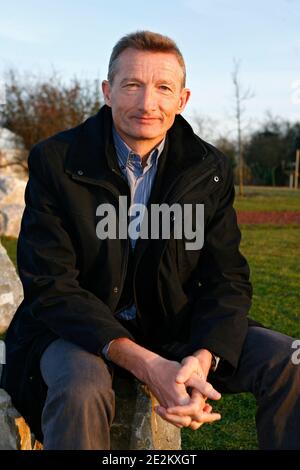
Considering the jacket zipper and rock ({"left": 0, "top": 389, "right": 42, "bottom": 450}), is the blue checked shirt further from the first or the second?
rock ({"left": 0, "top": 389, "right": 42, "bottom": 450})

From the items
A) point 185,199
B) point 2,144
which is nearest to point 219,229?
point 185,199

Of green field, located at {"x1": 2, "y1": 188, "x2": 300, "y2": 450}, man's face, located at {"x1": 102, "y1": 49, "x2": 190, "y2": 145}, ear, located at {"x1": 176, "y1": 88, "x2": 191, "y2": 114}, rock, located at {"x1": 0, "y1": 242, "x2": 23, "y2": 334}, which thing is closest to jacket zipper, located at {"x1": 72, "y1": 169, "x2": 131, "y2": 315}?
man's face, located at {"x1": 102, "y1": 49, "x2": 190, "y2": 145}

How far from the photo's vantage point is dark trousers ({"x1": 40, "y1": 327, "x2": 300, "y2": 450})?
2049 millimetres

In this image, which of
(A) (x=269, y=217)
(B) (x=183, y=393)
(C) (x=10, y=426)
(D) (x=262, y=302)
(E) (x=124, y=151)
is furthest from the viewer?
(A) (x=269, y=217)

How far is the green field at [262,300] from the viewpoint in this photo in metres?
3.62

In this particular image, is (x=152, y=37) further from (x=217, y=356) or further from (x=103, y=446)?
(x=103, y=446)

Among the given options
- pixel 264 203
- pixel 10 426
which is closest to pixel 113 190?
pixel 10 426

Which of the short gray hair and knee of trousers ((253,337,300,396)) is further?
the short gray hair

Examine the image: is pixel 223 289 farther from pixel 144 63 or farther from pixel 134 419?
pixel 144 63

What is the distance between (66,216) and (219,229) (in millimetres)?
653

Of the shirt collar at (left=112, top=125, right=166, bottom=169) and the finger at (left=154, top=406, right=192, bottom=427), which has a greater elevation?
the shirt collar at (left=112, top=125, right=166, bottom=169)

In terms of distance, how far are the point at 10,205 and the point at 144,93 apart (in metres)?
10.0

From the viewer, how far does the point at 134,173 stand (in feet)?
8.85

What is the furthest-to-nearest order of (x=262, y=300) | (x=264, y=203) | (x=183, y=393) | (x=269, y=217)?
1. (x=264, y=203)
2. (x=269, y=217)
3. (x=262, y=300)
4. (x=183, y=393)
